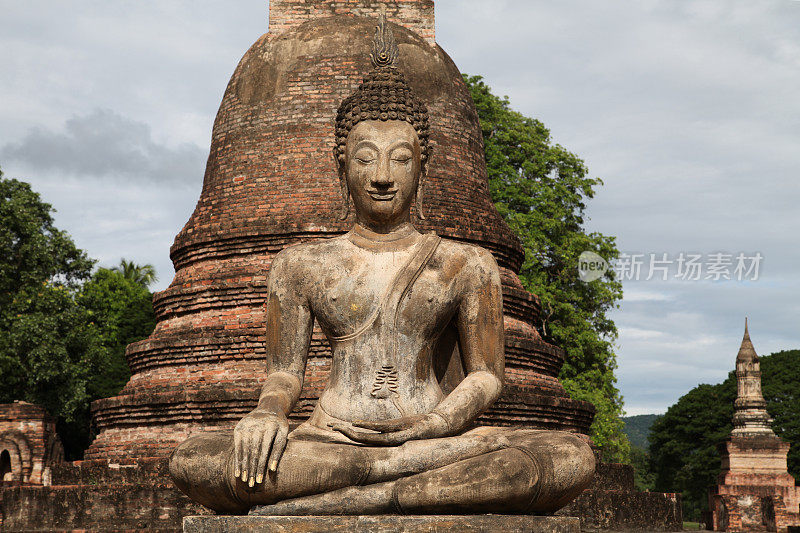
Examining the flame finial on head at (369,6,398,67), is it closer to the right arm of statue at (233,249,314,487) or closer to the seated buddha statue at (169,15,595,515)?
the seated buddha statue at (169,15,595,515)

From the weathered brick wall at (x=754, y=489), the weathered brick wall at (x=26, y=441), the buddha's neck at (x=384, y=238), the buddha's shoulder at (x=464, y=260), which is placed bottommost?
the weathered brick wall at (x=754, y=489)

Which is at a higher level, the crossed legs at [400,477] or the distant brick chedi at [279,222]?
the distant brick chedi at [279,222]

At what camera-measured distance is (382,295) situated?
514 centimetres

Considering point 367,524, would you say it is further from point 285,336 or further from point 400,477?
point 285,336

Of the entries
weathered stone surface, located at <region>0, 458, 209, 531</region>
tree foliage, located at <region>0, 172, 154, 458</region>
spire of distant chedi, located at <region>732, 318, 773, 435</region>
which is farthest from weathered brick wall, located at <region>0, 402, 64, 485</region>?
spire of distant chedi, located at <region>732, 318, 773, 435</region>

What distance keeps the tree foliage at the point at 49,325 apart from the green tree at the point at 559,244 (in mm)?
11453

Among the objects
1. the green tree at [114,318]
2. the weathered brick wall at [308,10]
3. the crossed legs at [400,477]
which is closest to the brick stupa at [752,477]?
the green tree at [114,318]

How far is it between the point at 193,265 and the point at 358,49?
4161 mm

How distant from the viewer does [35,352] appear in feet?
77.7

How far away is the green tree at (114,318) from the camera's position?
91.1ft

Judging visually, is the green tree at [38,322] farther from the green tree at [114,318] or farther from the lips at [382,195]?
the lips at [382,195]

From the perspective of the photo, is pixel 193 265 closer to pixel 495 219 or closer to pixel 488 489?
pixel 495 219

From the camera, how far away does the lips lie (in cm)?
534

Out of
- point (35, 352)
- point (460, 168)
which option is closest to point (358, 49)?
point (460, 168)
